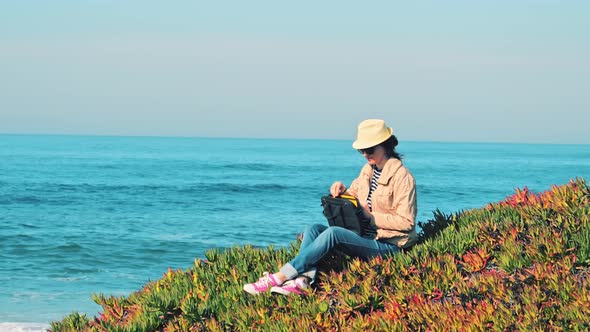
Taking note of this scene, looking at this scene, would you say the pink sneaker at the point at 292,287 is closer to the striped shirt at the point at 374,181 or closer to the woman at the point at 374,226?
the woman at the point at 374,226

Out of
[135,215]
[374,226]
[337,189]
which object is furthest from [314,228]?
[135,215]

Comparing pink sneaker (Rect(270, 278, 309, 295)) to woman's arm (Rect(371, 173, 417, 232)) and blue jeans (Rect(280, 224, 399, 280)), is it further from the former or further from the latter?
woman's arm (Rect(371, 173, 417, 232))

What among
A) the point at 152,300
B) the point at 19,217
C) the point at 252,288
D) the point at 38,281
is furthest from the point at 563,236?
the point at 19,217

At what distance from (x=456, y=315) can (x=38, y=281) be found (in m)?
13.1

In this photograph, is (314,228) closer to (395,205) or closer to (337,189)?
(337,189)

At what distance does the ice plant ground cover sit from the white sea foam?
4336 millimetres

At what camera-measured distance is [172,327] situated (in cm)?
702

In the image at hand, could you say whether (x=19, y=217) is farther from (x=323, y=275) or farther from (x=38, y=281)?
(x=323, y=275)

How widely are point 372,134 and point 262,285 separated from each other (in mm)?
1914

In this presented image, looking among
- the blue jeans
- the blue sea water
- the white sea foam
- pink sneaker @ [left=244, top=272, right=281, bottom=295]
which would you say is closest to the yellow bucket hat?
the blue jeans

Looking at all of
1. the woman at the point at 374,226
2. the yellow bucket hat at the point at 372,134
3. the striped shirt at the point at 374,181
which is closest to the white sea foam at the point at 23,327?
the woman at the point at 374,226

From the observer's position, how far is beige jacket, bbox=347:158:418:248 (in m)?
7.14

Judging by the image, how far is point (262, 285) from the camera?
23.7 ft

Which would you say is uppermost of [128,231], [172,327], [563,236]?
[563,236]
